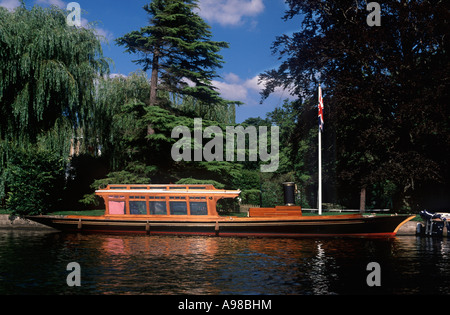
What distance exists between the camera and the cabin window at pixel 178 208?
2491cm

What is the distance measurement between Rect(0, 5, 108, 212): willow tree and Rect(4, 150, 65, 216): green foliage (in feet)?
1.45

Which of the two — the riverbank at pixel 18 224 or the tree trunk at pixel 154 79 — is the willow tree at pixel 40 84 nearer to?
the riverbank at pixel 18 224

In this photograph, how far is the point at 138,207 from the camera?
25.5 meters

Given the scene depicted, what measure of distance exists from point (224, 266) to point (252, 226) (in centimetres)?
881

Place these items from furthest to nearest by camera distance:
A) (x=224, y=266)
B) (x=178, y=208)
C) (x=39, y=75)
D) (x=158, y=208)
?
(x=39, y=75) < (x=158, y=208) < (x=178, y=208) < (x=224, y=266)

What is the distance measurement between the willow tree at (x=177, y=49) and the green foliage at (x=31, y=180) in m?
8.43

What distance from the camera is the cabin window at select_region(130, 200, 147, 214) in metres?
25.4

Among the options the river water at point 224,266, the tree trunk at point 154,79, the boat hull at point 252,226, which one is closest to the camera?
the river water at point 224,266

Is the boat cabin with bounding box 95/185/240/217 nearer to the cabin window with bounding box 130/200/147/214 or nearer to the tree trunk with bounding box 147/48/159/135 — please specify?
the cabin window with bounding box 130/200/147/214

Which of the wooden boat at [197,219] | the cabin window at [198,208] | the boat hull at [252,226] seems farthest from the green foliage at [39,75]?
the cabin window at [198,208]

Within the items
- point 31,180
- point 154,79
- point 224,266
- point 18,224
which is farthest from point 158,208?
point 154,79

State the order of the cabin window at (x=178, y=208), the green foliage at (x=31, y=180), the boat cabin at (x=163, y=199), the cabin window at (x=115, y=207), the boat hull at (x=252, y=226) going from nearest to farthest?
the boat hull at (x=252, y=226) → the boat cabin at (x=163, y=199) → the cabin window at (x=178, y=208) → the cabin window at (x=115, y=207) → the green foliage at (x=31, y=180)

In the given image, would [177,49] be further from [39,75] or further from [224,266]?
[224,266]

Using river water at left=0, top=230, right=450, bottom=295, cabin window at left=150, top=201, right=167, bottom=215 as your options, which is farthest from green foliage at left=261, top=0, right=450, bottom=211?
cabin window at left=150, top=201, right=167, bottom=215
